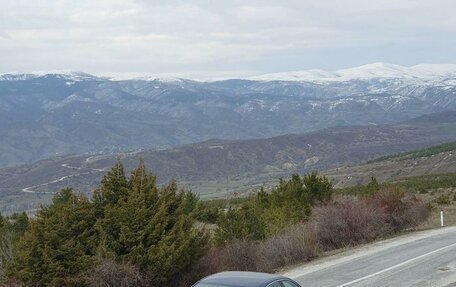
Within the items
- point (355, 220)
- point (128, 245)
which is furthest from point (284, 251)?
point (128, 245)

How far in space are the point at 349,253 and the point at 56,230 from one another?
984cm

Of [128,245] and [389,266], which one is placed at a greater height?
[128,245]

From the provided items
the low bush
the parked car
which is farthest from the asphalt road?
the parked car

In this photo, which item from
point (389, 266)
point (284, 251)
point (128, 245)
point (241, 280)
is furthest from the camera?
point (284, 251)

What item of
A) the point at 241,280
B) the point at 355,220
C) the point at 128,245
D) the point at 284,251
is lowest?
the point at 284,251

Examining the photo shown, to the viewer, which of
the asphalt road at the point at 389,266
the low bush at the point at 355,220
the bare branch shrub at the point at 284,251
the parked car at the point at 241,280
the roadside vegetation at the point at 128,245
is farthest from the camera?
the low bush at the point at 355,220

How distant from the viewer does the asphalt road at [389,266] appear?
15.4 m

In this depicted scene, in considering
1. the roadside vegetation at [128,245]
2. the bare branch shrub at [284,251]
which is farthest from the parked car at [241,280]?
the bare branch shrub at [284,251]

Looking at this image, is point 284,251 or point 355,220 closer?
point 284,251

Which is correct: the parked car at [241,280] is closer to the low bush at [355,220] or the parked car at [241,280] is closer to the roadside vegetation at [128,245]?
the roadside vegetation at [128,245]

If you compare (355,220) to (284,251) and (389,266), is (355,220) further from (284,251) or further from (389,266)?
(389,266)

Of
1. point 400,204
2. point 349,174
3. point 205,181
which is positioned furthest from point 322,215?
point 205,181

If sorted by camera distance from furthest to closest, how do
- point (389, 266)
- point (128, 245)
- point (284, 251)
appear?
point (284, 251) < point (389, 266) < point (128, 245)

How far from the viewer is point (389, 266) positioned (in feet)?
58.0
